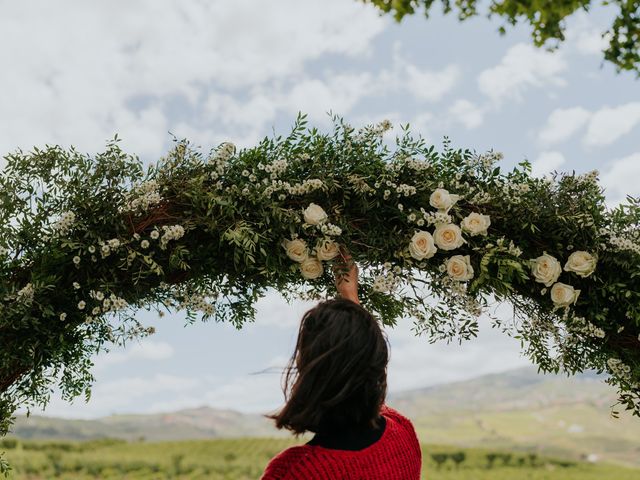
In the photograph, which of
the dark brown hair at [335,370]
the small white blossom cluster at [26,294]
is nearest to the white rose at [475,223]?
the dark brown hair at [335,370]

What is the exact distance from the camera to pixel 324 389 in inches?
86.9

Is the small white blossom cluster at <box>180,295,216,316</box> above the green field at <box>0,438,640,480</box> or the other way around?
above

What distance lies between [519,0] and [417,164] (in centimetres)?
149

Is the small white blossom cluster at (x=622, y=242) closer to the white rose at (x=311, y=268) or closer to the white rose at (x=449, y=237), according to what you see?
the white rose at (x=449, y=237)

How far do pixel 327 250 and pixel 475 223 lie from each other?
2.85ft

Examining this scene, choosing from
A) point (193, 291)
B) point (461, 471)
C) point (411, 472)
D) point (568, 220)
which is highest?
point (568, 220)

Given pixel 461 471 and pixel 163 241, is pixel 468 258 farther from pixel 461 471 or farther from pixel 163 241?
Answer: pixel 461 471

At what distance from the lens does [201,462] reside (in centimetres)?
1459

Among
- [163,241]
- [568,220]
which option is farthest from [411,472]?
[568,220]

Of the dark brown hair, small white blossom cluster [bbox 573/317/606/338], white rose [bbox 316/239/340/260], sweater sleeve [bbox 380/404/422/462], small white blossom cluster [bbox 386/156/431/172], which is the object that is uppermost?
small white blossom cluster [bbox 386/156/431/172]

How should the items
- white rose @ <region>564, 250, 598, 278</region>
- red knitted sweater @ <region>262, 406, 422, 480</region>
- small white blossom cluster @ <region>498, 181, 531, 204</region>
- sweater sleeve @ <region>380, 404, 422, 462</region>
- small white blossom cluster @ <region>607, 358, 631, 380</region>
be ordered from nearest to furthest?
red knitted sweater @ <region>262, 406, 422, 480</region> < sweater sleeve @ <region>380, 404, 422, 462</region> < white rose @ <region>564, 250, 598, 278</region> < small white blossom cluster @ <region>498, 181, 531, 204</region> < small white blossom cluster @ <region>607, 358, 631, 380</region>

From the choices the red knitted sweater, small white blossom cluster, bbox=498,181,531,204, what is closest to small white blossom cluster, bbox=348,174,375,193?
small white blossom cluster, bbox=498,181,531,204

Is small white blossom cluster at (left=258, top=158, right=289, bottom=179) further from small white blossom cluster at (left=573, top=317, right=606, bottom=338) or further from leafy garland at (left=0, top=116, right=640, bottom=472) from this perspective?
small white blossom cluster at (left=573, top=317, right=606, bottom=338)

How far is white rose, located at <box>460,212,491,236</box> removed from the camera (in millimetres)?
3842
